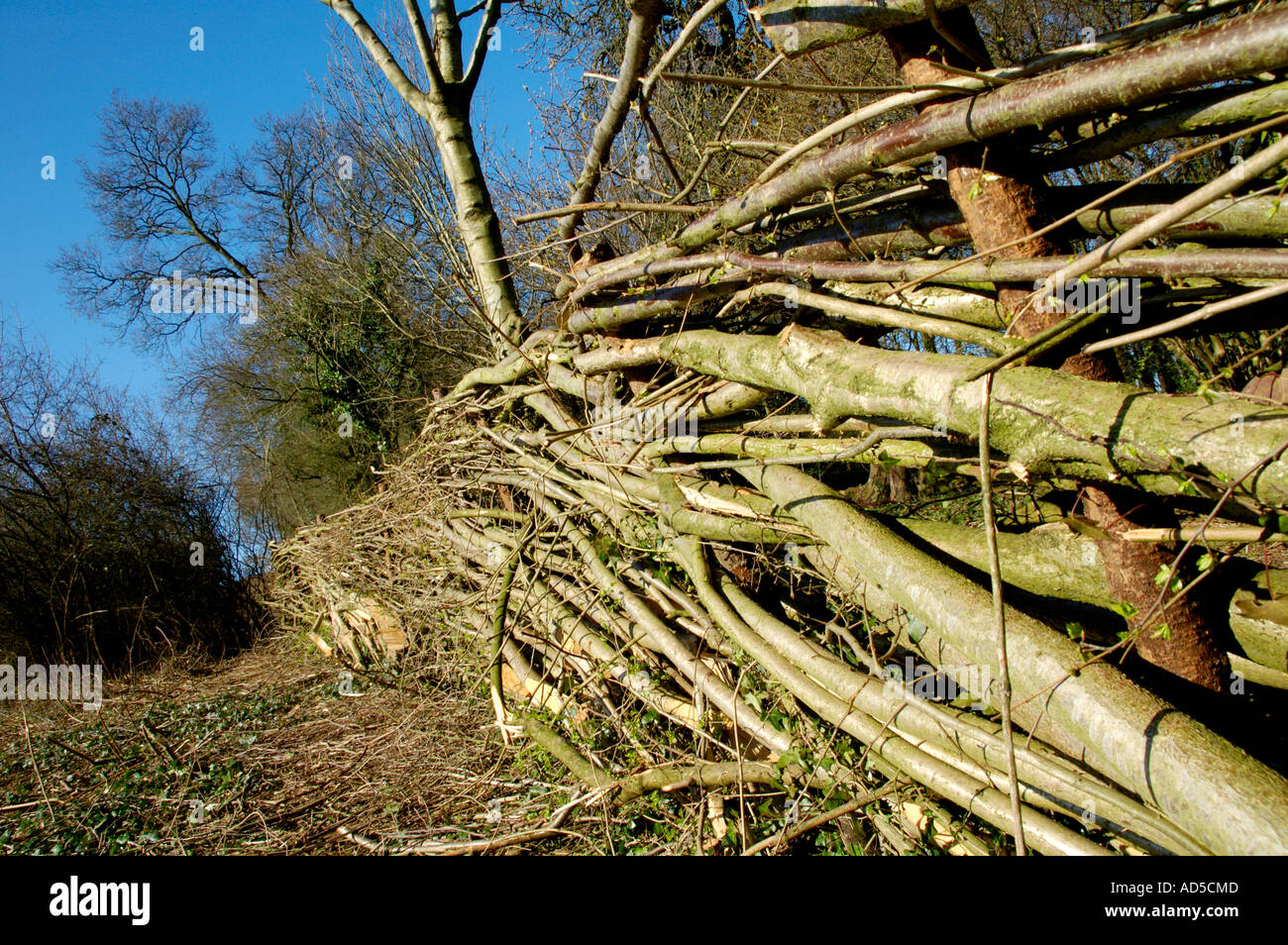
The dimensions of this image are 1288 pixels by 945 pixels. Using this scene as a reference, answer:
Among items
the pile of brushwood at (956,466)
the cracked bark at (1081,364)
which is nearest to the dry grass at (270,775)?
the pile of brushwood at (956,466)

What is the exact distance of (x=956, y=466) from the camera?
8.13ft

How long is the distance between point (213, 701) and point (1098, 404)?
23.0 ft

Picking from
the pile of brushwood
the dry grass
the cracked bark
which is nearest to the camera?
the pile of brushwood

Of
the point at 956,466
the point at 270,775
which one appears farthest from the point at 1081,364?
the point at 270,775

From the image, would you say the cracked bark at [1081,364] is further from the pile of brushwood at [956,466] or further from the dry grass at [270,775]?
the dry grass at [270,775]

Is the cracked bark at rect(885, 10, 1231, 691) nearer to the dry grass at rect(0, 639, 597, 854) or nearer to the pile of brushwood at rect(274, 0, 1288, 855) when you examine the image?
the pile of brushwood at rect(274, 0, 1288, 855)

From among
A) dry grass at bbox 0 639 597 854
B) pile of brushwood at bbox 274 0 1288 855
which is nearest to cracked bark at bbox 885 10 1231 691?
pile of brushwood at bbox 274 0 1288 855

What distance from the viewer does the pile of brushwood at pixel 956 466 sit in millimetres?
1832

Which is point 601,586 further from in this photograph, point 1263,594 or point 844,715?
point 1263,594

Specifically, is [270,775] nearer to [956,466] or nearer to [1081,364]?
[956,466]

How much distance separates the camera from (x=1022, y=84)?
211cm

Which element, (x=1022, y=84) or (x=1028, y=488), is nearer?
(x=1022, y=84)

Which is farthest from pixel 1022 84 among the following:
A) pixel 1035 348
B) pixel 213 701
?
pixel 213 701

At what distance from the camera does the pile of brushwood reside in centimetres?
183
